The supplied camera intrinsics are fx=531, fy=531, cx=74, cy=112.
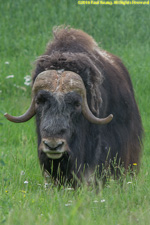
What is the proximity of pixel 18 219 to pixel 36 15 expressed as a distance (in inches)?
387

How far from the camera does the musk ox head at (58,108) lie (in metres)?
4.15

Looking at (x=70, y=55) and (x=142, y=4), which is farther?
(x=142, y=4)

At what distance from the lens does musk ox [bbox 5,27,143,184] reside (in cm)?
432

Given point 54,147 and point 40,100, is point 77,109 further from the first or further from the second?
point 54,147

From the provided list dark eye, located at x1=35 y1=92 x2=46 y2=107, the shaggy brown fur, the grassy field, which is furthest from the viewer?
the shaggy brown fur

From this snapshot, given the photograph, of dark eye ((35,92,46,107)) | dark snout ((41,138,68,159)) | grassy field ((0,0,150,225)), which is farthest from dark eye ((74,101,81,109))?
grassy field ((0,0,150,225))

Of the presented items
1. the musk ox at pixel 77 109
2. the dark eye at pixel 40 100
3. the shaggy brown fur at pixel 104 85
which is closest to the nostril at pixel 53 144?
the musk ox at pixel 77 109

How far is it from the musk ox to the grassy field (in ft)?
1.02

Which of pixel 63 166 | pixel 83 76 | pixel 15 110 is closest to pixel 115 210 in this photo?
pixel 63 166

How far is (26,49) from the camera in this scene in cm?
1074

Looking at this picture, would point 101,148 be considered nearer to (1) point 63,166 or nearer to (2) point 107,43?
(1) point 63,166

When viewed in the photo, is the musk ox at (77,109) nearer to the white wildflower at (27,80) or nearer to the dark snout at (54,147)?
the dark snout at (54,147)

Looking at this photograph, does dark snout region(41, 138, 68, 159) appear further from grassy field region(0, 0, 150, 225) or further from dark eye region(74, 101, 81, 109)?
dark eye region(74, 101, 81, 109)

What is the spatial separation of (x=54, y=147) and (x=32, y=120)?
139 inches
